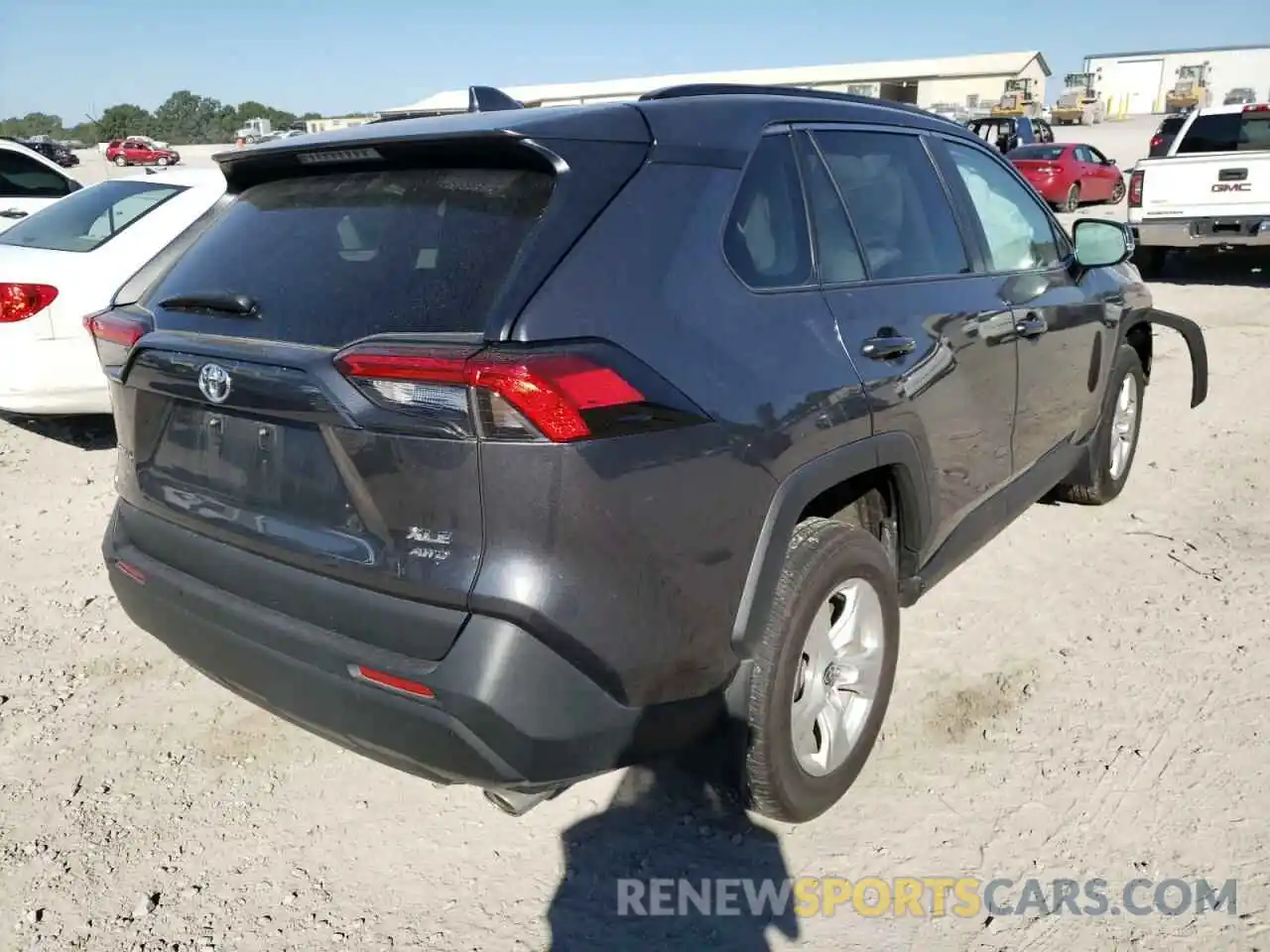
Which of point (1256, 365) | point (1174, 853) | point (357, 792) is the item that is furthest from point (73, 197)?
point (1256, 365)

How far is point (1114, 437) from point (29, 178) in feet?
31.2

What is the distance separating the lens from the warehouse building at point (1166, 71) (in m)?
63.9

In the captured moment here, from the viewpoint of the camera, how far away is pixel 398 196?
232cm

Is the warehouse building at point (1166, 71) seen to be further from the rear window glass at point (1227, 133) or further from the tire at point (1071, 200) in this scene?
the rear window glass at point (1227, 133)

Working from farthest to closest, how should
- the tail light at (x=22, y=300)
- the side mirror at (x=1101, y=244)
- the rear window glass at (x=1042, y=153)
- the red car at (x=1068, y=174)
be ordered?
the rear window glass at (x=1042, y=153) < the red car at (x=1068, y=174) < the tail light at (x=22, y=300) < the side mirror at (x=1101, y=244)

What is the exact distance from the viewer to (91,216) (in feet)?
20.3

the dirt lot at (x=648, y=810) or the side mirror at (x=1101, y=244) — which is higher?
the side mirror at (x=1101, y=244)

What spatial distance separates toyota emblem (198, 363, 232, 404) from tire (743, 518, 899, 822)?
1361mm

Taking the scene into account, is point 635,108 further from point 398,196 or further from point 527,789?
point 527,789

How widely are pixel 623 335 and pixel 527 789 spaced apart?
976mm

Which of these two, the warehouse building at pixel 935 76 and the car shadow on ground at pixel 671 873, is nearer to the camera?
the car shadow on ground at pixel 671 873

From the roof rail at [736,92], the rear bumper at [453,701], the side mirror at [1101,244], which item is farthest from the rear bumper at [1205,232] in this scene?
the rear bumper at [453,701]

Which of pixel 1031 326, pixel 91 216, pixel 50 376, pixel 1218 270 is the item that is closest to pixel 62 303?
pixel 50 376

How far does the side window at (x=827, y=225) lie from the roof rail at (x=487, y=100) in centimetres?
80
